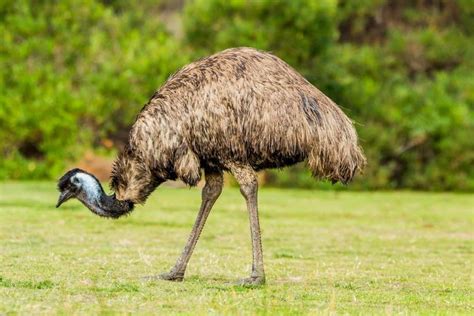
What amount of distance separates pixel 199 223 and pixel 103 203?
0.82 metres

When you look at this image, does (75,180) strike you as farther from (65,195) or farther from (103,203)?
(103,203)

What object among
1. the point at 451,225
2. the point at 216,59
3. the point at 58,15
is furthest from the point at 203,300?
the point at 58,15

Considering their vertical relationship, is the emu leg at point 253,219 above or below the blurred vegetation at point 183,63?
below

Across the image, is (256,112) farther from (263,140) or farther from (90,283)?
(90,283)

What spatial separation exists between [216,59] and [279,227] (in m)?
7.15

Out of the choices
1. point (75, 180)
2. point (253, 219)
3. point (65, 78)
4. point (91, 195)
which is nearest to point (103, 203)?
point (91, 195)

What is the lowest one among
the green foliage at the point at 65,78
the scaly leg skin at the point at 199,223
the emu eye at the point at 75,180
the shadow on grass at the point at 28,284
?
the shadow on grass at the point at 28,284

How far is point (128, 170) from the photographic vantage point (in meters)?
10.3

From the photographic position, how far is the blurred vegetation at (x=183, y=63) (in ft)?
90.7

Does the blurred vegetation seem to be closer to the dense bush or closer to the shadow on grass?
the dense bush

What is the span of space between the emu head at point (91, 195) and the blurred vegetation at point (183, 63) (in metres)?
16.8

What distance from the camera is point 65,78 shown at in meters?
28.6

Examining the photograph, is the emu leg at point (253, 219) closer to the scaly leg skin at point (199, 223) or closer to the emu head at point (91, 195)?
the scaly leg skin at point (199, 223)

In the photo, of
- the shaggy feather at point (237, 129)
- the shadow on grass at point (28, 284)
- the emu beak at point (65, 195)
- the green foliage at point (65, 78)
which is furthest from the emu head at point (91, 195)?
the green foliage at point (65, 78)
